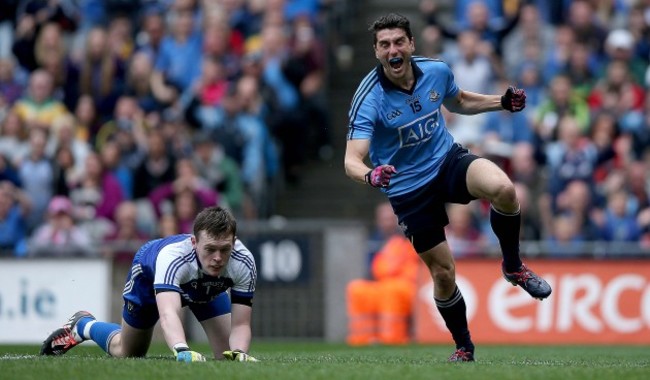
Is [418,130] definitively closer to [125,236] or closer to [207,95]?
[125,236]

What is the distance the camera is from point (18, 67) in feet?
68.4

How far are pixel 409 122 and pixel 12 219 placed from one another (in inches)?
327

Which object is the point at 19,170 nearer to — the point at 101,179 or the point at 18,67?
the point at 101,179

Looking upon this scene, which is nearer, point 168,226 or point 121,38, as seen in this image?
point 168,226

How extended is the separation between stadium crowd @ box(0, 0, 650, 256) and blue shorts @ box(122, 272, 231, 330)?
6.48m

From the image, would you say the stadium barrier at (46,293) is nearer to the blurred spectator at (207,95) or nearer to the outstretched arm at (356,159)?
the blurred spectator at (207,95)

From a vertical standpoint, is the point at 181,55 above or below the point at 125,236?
above

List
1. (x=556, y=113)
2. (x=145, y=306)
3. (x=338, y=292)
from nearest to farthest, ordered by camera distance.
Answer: (x=145, y=306), (x=338, y=292), (x=556, y=113)

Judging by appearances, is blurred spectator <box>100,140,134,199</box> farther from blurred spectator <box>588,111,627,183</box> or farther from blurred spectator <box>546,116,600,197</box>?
blurred spectator <box>588,111,627,183</box>

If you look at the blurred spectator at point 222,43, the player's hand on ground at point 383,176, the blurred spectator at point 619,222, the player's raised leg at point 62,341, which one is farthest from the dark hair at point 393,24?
the blurred spectator at point 222,43

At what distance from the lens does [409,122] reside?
10.9 metres

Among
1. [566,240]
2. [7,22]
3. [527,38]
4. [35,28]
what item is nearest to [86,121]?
[35,28]

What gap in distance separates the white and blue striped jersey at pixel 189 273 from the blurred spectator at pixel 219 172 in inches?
318

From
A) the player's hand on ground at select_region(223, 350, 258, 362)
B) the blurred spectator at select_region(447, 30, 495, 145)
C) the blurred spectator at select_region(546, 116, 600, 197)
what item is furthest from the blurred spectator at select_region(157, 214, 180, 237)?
the player's hand on ground at select_region(223, 350, 258, 362)
